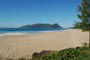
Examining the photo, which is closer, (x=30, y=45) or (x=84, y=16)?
(x=84, y=16)

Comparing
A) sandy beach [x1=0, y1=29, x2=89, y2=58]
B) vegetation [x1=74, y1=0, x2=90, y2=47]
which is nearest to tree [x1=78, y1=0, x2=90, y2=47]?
vegetation [x1=74, y1=0, x2=90, y2=47]

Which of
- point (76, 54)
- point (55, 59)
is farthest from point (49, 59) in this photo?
point (76, 54)

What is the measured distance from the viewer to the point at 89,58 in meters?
11.0

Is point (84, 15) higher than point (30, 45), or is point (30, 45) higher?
point (84, 15)

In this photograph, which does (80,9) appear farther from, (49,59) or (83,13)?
(49,59)

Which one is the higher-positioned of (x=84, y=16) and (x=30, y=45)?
(x=84, y=16)

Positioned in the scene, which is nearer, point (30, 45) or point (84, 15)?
point (84, 15)

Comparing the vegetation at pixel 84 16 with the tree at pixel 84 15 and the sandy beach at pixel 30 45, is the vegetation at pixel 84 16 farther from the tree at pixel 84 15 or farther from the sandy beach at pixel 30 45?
the sandy beach at pixel 30 45

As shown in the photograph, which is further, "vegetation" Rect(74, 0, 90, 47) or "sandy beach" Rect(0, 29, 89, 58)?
"vegetation" Rect(74, 0, 90, 47)

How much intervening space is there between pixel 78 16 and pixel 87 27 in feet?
5.57

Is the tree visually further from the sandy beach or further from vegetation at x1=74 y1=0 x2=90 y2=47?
the sandy beach

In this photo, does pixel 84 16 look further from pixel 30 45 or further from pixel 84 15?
pixel 30 45

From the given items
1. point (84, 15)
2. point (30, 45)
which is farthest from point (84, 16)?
point (30, 45)

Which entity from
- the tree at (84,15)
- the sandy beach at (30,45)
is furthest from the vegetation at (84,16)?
the sandy beach at (30,45)
